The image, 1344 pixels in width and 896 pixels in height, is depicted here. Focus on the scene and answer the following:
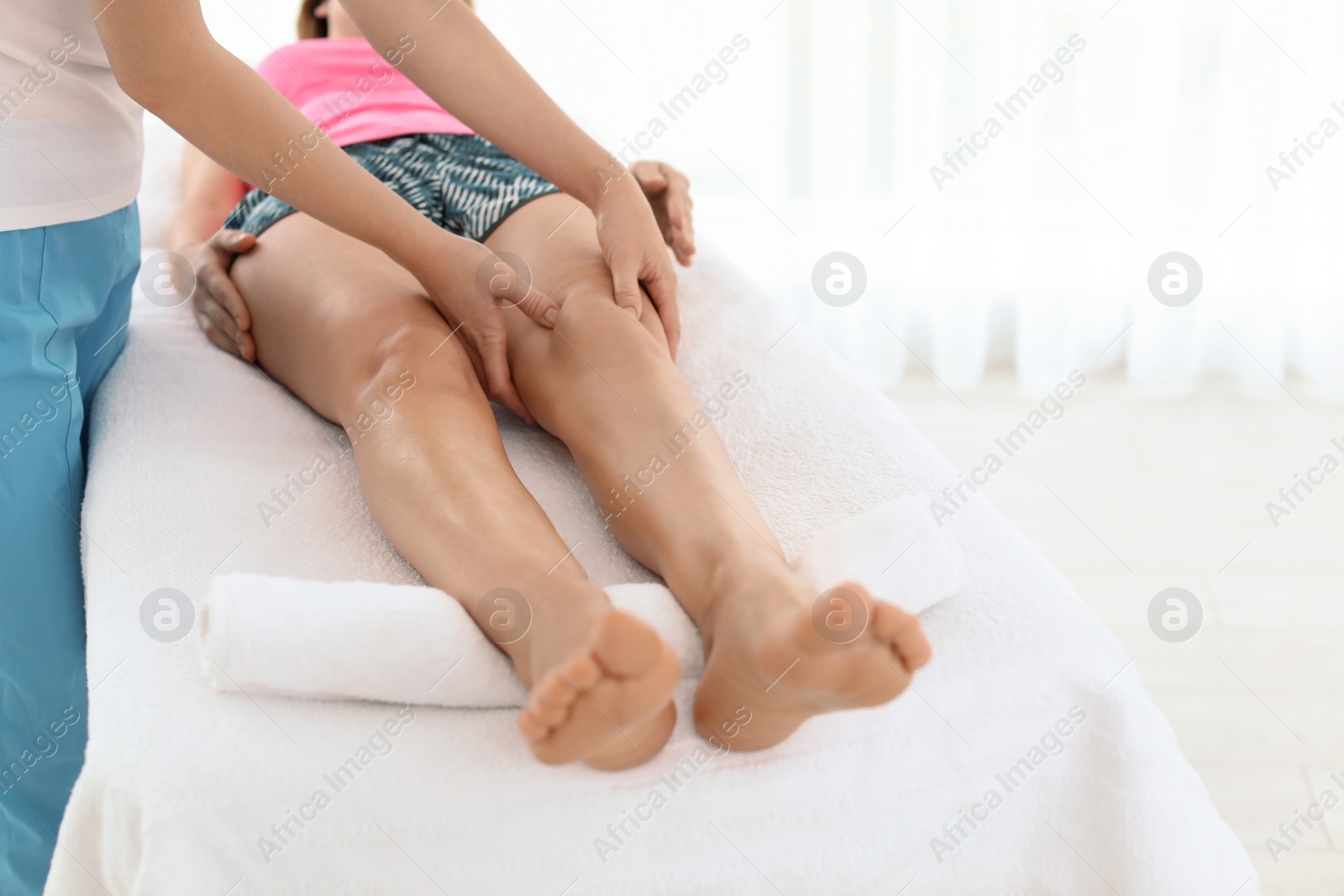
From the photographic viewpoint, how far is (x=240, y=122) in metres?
0.89

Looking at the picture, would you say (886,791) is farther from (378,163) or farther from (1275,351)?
(1275,351)

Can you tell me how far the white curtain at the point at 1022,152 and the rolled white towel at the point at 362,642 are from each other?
5.09ft

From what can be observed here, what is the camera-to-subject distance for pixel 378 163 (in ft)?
4.22

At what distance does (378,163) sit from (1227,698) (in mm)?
1292

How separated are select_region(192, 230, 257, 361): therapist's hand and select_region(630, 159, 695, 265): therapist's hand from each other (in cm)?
46

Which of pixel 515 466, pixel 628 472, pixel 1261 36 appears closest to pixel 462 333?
pixel 515 466

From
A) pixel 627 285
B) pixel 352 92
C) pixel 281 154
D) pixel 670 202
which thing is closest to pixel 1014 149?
pixel 670 202

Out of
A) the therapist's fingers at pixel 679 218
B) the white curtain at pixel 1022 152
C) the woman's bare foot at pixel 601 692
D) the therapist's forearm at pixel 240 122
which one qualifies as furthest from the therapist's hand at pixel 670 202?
the white curtain at pixel 1022 152

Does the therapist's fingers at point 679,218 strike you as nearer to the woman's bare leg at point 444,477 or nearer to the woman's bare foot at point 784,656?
the woman's bare leg at point 444,477

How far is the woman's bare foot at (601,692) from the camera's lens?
0.63 meters

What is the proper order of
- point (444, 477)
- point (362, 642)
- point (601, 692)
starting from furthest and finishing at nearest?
point (444, 477)
point (362, 642)
point (601, 692)

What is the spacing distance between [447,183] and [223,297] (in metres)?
0.28

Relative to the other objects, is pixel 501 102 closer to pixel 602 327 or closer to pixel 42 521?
pixel 602 327

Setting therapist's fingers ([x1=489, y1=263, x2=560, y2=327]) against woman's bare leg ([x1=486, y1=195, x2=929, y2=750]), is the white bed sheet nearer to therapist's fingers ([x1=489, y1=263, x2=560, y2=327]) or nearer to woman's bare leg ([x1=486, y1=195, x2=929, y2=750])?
woman's bare leg ([x1=486, y1=195, x2=929, y2=750])
